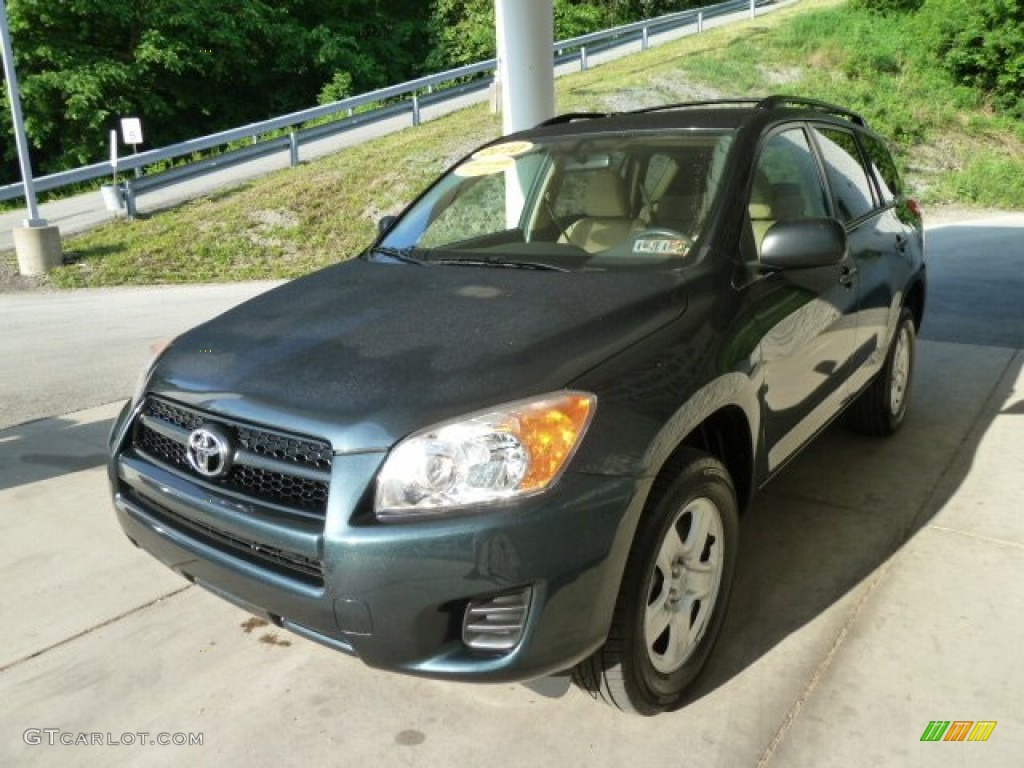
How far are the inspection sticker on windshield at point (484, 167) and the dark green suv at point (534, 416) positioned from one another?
0.17 m

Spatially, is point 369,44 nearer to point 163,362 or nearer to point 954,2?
point 954,2

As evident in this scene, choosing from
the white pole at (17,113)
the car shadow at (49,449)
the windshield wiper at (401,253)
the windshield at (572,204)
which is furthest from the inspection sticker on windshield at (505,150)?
the white pole at (17,113)

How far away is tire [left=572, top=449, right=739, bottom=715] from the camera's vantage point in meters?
2.26

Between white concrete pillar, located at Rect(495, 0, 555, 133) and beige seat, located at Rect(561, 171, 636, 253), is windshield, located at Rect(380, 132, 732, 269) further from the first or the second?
white concrete pillar, located at Rect(495, 0, 555, 133)

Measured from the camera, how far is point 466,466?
2.10m

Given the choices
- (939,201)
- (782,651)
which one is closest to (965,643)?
(782,651)

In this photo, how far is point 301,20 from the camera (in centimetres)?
3142

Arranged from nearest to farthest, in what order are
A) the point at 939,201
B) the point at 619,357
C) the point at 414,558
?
1. the point at 414,558
2. the point at 619,357
3. the point at 939,201

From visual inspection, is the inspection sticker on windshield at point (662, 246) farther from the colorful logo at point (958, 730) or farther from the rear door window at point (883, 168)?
the rear door window at point (883, 168)

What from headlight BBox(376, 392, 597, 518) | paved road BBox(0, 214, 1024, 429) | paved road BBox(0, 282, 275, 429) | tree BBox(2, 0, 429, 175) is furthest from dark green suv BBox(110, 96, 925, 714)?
tree BBox(2, 0, 429, 175)

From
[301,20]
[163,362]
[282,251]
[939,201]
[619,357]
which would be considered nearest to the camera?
[619,357]

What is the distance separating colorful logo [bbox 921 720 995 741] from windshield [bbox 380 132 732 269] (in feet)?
5.07

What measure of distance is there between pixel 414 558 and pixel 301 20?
33.1 m

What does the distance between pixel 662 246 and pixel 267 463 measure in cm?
151
